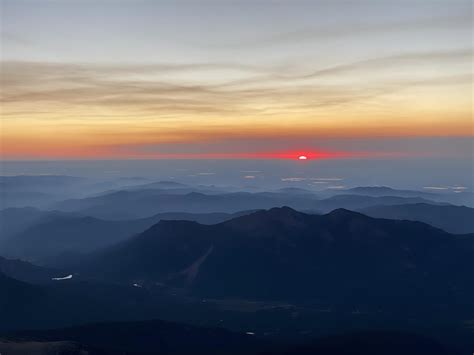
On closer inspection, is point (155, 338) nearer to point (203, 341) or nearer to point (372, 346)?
point (203, 341)

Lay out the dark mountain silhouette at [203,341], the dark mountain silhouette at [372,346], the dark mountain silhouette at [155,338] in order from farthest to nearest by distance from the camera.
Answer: the dark mountain silhouette at [155,338], the dark mountain silhouette at [203,341], the dark mountain silhouette at [372,346]

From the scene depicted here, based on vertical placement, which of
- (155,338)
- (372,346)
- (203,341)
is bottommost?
(203,341)

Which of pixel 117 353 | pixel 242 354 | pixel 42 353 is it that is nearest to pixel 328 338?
pixel 242 354

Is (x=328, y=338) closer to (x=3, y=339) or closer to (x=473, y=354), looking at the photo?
(x=473, y=354)

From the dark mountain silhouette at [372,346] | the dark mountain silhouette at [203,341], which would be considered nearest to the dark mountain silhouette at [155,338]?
the dark mountain silhouette at [203,341]

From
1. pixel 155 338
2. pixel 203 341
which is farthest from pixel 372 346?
pixel 155 338

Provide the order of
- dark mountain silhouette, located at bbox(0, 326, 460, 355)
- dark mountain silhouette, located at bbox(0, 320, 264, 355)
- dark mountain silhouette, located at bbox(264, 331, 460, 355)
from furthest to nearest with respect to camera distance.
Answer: dark mountain silhouette, located at bbox(0, 320, 264, 355) < dark mountain silhouette, located at bbox(0, 326, 460, 355) < dark mountain silhouette, located at bbox(264, 331, 460, 355)

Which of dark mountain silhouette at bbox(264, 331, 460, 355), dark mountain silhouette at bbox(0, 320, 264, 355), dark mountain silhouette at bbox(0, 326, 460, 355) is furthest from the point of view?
dark mountain silhouette at bbox(0, 320, 264, 355)

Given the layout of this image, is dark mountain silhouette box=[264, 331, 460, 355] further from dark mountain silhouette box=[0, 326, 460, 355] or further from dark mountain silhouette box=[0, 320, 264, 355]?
dark mountain silhouette box=[0, 320, 264, 355]

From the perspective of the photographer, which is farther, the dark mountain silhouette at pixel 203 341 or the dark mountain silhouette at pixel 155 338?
the dark mountain silhouette at pixel 155 338

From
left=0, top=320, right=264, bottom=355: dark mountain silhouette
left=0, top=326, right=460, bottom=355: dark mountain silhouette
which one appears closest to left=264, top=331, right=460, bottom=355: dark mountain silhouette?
left=0, top=326, right=460, bottom=355: dark mountain silhouette

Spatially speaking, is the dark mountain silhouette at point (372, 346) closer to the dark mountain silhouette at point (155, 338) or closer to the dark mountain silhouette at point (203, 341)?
the dark mountain silhouette at point (203, 341)
